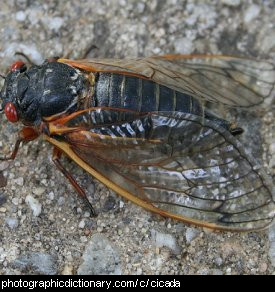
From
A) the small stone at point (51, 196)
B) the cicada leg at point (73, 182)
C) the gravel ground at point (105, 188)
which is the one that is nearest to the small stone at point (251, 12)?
the gravel ground at point (105, 188)

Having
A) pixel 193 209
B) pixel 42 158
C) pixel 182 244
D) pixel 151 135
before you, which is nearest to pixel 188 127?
pixel 151 135

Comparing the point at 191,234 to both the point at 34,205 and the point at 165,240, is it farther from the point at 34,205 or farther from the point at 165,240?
the point at 34,205

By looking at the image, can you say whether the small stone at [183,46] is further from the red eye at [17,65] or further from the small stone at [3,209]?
the small stone at [3,209]

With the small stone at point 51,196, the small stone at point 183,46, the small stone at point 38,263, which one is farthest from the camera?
the small stone at point 183,46

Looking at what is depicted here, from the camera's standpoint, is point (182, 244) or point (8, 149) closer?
point (182, 244)

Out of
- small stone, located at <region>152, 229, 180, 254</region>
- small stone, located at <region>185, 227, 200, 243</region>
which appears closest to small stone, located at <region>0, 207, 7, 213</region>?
small stone, located at <region>152, 229, 180, 254</region>

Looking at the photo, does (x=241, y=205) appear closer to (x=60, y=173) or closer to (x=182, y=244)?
(x=182, y=244)

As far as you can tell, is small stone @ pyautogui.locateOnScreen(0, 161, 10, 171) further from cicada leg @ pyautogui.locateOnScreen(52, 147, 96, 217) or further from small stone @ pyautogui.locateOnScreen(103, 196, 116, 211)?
small stone @ pyautogui.locateOnScreen(103, 196, 116, 211)

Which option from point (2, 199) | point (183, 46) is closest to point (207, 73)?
point (183, 46)
